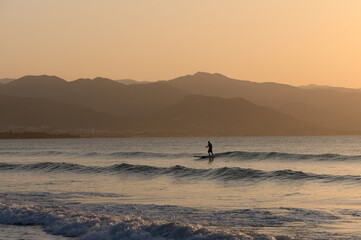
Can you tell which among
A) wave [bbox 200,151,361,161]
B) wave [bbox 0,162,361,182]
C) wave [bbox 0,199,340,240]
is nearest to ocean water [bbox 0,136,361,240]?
wave [bbox 0,199,340,240]

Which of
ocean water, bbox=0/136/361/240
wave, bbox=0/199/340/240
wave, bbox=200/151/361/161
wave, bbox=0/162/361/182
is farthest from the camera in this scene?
wave, bbox=200/151/361/161

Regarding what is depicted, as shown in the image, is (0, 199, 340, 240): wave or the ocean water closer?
(0, 199, 340, 240): wave

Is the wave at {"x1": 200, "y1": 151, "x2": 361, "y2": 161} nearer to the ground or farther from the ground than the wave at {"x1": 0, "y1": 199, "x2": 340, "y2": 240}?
nearer to the ground

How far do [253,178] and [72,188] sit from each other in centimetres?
1440

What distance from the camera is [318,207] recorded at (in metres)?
24.8

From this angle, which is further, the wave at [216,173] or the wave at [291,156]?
the wave at [291,156]

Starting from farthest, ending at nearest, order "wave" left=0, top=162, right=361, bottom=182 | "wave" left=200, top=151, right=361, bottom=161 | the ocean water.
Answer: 1. "wave" left=200, top=151, right=361, bottom=161
2. "wave" left=0, top=162, right=361, bottom=182
3. the ocean water

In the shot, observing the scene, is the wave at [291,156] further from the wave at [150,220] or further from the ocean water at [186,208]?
the wave at [150,220]

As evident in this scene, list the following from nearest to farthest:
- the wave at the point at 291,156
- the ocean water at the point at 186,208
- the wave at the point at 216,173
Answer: the ocean water at the point at 186,208 → the wave at the point at 216,173 → the wave at the point at 291,156

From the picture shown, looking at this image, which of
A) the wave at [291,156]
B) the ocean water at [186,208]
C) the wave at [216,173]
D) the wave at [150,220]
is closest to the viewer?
the wave at [150,220]

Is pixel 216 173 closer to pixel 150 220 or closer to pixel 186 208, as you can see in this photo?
pixel 186 208

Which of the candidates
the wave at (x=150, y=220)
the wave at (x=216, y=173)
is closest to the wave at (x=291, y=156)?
the wave at (x=216, y=173)

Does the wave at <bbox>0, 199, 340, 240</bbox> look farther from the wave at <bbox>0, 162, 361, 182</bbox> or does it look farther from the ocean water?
the wave at <bbox>0, 162, 361, 182</bbox>

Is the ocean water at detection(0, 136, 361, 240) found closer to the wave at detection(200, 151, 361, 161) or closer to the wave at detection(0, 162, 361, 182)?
the wave at detection(0, 162, 361, 182)
